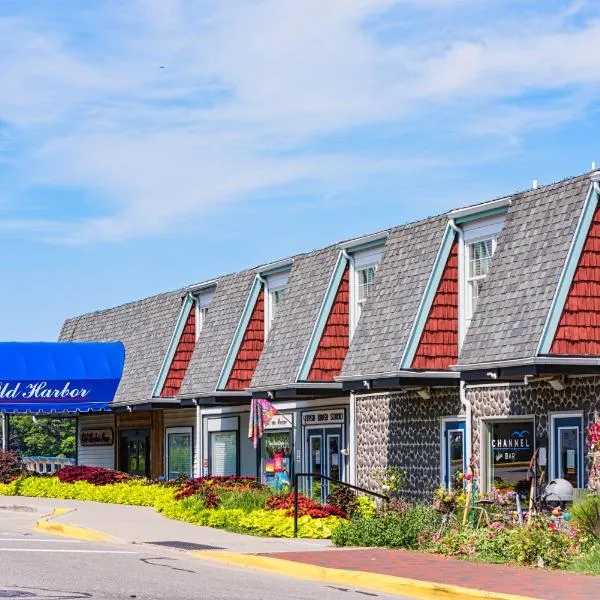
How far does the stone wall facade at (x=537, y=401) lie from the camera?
2458 centimetres

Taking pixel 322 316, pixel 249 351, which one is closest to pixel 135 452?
pixel 249 351

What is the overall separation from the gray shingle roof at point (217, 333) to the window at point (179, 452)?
11.5ft

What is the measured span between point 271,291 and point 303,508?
12373mm

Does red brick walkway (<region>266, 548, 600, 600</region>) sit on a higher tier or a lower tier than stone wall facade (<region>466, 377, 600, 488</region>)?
lower

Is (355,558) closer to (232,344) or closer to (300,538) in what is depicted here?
(300,538)

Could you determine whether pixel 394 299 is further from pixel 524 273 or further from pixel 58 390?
pixel 58 390

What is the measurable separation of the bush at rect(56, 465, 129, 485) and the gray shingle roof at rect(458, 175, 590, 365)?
17095mm

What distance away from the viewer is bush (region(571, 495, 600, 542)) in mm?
20797

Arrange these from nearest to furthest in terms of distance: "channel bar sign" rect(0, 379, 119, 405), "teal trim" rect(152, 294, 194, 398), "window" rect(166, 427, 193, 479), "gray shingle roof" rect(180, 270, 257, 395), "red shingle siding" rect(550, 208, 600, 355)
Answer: "red shingle siding" rect(550, 208, 600, 355) < "gray shingle roof" rect(180, 270, 257, 395) < "teal trim" rect(152, 294, 194, 398) < "window" rect(166, 427, 193, 479) < "channel bar sign" rect(0, 379, 119, 405)

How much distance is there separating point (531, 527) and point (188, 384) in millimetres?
20756

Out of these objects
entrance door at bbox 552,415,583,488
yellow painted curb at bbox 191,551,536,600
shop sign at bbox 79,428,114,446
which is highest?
entrance door at bbox 552,415,583,488

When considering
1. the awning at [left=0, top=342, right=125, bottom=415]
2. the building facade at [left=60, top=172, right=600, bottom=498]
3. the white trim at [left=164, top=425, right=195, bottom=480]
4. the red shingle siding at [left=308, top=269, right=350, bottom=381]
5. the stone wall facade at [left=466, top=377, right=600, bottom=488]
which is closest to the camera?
the stone wall facade at [left=466, top=377, right=600, bottom=488]

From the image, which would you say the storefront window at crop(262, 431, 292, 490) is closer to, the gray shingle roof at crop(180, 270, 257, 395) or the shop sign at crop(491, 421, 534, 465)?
the gray shingle roof at crop(180, 270, 257, 395)

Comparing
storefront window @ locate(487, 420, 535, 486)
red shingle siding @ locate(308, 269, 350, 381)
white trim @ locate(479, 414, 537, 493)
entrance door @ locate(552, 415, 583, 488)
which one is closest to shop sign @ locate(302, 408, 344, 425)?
red shingle siding @ locate(308, 269, 350, 381)
